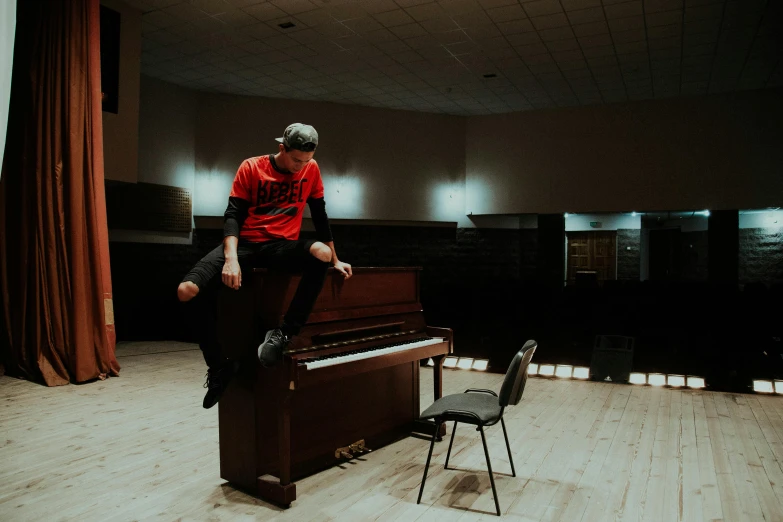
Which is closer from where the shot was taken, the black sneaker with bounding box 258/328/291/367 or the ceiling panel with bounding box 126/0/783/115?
the black sneaker with bounding box 258/328/291/367

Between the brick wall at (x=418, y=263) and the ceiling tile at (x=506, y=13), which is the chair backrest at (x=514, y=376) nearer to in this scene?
the brick wall at (x=418, y=263)

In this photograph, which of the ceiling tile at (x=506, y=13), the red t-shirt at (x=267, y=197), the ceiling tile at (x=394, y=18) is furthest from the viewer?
the ceiling tile at (x=394, y=18)

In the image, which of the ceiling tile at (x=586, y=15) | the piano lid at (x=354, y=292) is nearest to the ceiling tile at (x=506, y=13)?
the ceiling tile at (x=586, y=15)

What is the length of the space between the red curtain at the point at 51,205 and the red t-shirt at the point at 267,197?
317cm

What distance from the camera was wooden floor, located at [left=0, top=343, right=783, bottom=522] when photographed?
8.69 ft

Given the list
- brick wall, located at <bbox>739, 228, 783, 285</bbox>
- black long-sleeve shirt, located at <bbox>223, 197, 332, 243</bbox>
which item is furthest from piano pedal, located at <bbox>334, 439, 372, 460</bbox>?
brick wall, located at <bbox>739, 228, 783, 285</bbox>

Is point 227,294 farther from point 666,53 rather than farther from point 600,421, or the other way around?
point 666,53

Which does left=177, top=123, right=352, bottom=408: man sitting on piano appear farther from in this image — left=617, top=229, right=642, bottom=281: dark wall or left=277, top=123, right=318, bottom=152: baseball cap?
left=617, top=229, right=642, bottom=281: dark wall

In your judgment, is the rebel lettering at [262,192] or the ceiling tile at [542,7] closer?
the rebel lettering at [262,192]

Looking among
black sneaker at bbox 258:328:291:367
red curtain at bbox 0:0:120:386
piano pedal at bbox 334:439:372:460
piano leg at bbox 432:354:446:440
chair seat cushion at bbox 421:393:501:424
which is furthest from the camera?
red curtain at bbox 0:0:120:386

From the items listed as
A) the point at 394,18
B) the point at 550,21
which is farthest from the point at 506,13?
the point at 394,18

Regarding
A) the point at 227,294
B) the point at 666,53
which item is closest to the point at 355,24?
the point at 666,53

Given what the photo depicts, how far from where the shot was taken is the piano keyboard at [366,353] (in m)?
2.79

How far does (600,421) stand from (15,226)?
5.55 meters
